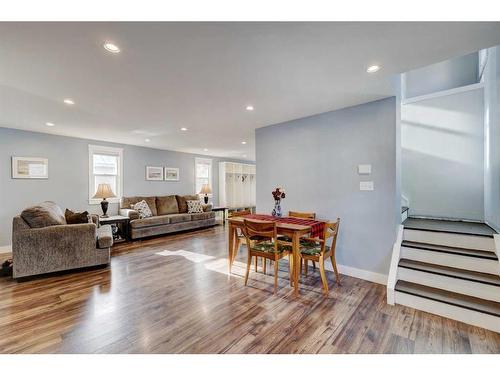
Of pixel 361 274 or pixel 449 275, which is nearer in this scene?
pixel 449 275

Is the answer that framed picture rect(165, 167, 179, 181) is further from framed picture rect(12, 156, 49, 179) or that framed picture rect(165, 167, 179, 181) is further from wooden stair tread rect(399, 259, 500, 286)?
wooden stair tread rect(399, 259, 500, 286)

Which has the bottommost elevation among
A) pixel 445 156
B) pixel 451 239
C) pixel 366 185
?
pixel 451 239

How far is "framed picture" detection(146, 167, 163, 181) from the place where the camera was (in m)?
6.49

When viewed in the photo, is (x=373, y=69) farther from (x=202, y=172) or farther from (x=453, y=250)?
(x=202, y=172)

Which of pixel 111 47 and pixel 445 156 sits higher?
pixel 111 47

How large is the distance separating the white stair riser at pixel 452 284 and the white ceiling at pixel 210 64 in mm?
2191

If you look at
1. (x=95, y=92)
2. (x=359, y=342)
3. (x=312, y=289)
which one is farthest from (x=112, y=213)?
(x=359, y=342)

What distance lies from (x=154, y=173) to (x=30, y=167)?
8.70 feet

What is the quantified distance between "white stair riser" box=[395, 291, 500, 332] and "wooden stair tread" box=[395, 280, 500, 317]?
33 mm

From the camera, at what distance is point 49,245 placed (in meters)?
3.09

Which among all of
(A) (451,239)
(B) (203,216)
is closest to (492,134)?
(A) (451,239)

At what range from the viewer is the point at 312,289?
8.98 feet
